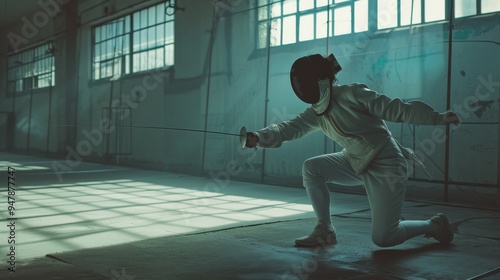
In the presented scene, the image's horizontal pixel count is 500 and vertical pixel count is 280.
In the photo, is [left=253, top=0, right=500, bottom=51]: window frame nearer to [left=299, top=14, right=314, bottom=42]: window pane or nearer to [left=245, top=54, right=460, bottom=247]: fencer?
[left=299, top=14, right=314, bottom=42]: window pane

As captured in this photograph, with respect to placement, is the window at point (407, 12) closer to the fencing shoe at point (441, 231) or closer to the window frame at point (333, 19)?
the window frame at point (333, 19)

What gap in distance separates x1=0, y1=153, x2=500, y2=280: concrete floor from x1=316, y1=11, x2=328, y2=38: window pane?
209cm

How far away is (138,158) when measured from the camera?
9617 millimetres

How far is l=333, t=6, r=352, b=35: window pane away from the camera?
19.4 feet

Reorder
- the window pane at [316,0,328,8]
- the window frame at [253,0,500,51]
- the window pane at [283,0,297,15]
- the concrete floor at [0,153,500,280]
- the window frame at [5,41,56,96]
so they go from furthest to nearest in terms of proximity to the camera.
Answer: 1. the window frame at [5,41,56,96]
2. the window pane at [283,0,297,15]
3. the window pane at [316,0,328,8]
4. the window frame at [253,0,500,51]
5. the concrete floor at [0,153,500,280]

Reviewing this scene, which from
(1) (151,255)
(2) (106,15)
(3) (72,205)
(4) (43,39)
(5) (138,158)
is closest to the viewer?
(1) (151,255)

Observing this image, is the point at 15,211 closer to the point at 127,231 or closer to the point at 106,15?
the point at 127,231

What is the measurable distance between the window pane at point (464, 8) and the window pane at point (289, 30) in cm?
223

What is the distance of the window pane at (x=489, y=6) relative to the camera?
15.1 ft

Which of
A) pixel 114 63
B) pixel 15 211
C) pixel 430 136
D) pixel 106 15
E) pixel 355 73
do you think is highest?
pixel 106 15

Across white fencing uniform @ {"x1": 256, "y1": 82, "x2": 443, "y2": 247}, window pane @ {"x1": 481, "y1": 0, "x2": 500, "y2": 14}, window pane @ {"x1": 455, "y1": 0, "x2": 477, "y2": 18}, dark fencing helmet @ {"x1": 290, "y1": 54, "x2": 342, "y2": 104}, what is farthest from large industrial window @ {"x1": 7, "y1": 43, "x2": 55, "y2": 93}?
white fencing uniform @ {"x1": 256, "y1": 82, "x2": 443, "y2": 247}

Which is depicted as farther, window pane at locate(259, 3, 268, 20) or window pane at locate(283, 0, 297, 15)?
window pane at locate(259, 3, 268, 20)

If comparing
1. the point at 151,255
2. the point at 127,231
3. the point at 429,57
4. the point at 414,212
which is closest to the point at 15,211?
the point at 127,231

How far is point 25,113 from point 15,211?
12432mm
